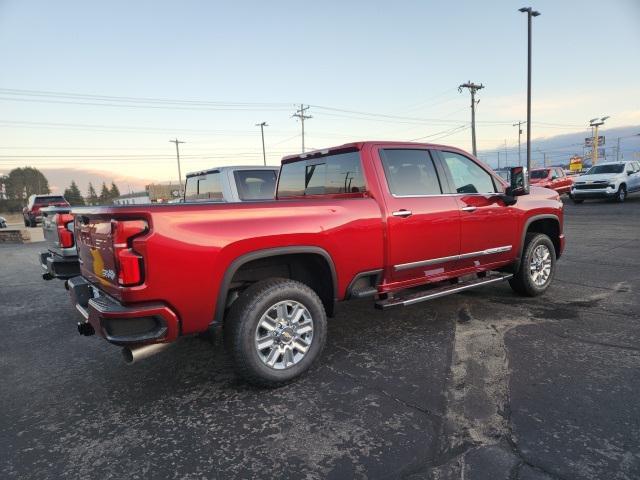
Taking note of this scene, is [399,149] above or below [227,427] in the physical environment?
above

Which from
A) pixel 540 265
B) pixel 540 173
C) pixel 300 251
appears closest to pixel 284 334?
pixel 300 251

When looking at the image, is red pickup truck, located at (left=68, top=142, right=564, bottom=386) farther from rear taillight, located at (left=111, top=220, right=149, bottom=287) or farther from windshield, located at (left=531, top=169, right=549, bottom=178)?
windshield, located at (left=531, top=169, right=549, bottom=178)

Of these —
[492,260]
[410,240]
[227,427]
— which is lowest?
[227,427]

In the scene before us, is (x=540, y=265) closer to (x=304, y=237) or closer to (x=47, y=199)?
(x=304, y=237)

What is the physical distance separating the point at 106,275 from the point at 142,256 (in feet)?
1.43

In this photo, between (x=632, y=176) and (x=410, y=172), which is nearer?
(x=410, y=172)

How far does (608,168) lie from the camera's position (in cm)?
2005

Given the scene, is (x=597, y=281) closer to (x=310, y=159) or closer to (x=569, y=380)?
(x=569, y=380)

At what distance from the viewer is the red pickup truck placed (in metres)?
2.78

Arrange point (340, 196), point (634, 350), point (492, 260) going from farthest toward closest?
point (492, 260), point (340, 196), point (634, 350)

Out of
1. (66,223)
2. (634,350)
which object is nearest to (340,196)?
(634,350)

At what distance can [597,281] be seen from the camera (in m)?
6.21

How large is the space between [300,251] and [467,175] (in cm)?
246

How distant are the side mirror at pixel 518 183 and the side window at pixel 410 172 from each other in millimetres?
932
